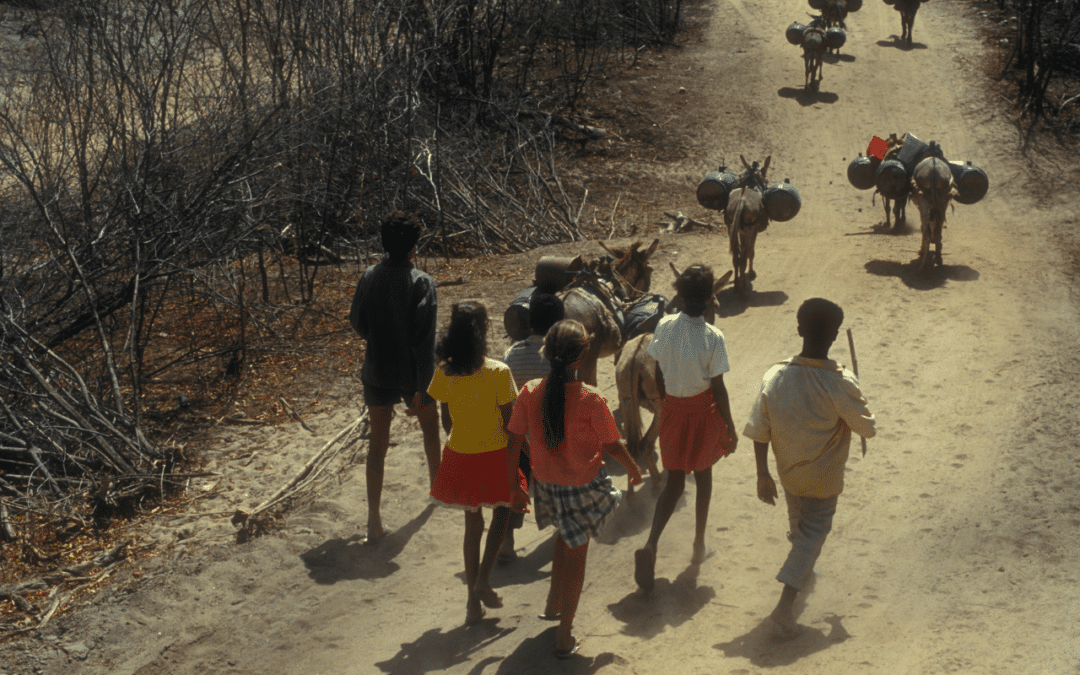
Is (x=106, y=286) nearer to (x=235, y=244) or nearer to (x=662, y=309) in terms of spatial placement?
(x=235, y=244)

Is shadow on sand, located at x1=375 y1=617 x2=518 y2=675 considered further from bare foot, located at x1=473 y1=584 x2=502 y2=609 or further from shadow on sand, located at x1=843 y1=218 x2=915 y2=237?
shadow on sand, located at x1=843 y1=218 x2=915 y2=237

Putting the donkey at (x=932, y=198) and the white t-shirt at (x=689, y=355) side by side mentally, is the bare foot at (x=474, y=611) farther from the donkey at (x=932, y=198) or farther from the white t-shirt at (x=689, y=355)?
the donkey at (x=932, y=198)

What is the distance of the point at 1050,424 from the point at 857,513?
7.59 ft

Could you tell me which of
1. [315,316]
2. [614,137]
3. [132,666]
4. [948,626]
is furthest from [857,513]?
[614,137]

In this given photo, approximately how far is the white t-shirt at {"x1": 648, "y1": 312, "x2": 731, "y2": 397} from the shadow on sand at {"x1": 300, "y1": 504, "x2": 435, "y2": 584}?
2.20 metres

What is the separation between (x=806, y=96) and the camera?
20.5 metres

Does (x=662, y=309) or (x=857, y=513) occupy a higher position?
(x=662, y=309)

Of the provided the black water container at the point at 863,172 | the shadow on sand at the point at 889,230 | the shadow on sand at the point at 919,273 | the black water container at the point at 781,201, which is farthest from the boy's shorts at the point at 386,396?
the shadow on sand at the point at 889,230

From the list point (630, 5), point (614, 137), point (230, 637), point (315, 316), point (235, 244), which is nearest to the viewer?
point (230, 637)

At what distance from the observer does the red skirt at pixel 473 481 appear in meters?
4.74

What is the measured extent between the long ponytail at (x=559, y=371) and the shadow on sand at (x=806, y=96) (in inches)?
691

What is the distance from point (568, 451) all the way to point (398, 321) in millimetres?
1636

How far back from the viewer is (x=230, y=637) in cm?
523

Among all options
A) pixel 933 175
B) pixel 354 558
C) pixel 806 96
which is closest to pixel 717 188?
pixel 933 175
